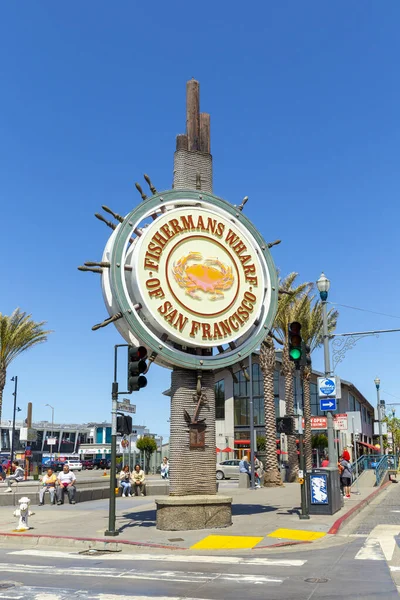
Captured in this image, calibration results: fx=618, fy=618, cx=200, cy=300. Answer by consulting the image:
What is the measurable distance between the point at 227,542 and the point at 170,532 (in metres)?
2.23

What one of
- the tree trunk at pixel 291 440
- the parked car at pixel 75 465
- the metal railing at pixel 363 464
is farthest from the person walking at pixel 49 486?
the parked car at pixel 75 465

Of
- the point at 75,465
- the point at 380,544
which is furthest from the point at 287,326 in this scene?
the point at 75,465

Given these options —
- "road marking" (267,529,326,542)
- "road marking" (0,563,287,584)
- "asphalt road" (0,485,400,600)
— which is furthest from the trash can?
"road marking" (0,563,287,584)

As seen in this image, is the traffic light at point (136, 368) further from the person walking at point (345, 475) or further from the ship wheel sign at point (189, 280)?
the person walking at point (345, 475)

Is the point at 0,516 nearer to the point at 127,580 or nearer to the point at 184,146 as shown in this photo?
the point at 127,580

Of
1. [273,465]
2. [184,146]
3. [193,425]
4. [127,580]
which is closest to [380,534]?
[193,425]

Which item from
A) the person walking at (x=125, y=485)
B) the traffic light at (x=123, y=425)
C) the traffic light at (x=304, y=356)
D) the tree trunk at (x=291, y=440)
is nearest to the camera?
the traffic light at (x=123, y=425)

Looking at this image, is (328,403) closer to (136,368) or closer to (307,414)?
(136,368)

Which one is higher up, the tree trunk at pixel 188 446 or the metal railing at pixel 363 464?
the tree trunk at pixel 188 446

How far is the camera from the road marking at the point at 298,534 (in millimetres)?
14422

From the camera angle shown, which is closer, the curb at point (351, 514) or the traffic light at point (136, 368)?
the traffic light at point (136, 368)

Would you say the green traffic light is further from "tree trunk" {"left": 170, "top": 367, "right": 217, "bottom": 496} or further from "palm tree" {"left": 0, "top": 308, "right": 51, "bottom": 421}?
"palm tree" {"left": 0, "top": 308, "right": 51, "bottom": 421}

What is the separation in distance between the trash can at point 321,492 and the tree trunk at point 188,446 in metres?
3.47

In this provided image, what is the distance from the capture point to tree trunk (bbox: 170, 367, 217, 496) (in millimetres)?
16656
